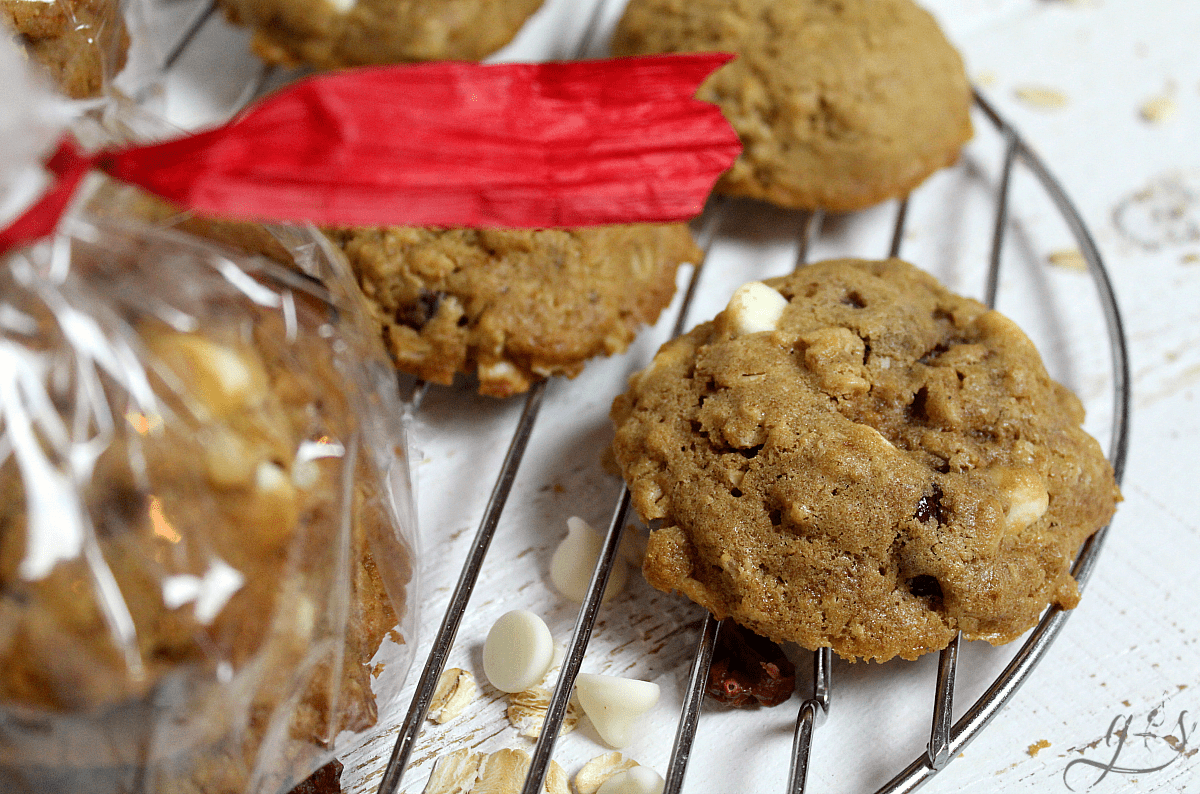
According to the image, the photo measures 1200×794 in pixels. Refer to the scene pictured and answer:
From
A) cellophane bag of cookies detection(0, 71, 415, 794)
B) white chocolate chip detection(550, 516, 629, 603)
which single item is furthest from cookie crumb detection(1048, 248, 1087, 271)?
cellophane bag of cookies detection(0, 71, 415, 794)

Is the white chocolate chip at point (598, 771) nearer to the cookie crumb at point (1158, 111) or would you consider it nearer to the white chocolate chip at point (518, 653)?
the white chocolate chip at point (518, 653)

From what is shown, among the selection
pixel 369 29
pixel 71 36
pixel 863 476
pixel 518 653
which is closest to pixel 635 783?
pixel 518 653

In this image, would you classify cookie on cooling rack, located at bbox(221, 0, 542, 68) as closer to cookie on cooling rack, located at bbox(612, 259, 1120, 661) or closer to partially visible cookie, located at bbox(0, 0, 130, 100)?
partially visible cookie, located at bbox(0, 0, 130, 100)

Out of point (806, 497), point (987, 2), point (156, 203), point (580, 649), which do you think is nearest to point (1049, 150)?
point (987, 2)

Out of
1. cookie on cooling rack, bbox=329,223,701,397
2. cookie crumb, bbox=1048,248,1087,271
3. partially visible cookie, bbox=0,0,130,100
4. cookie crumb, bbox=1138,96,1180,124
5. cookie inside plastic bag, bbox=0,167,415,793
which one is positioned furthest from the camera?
cookie crumb, bbox=1138,96,1180,124

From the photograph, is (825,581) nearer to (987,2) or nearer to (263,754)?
(263,754)

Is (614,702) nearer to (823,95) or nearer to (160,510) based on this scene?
(160,510)
